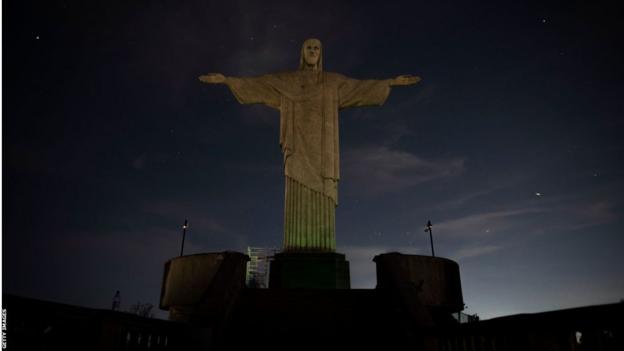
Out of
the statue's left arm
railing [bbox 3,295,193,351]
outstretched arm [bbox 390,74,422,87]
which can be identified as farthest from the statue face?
railing [bbox 3,295,193,351]

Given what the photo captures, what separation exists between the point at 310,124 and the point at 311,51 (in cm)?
230

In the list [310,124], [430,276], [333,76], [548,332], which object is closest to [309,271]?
[430,276]

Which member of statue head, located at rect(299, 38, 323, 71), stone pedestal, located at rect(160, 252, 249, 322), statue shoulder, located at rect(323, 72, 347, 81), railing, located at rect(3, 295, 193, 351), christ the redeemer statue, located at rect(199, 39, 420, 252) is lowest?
railing, located at rect(3, 295, 193, 351)

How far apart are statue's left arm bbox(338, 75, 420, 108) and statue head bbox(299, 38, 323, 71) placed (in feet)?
3.31

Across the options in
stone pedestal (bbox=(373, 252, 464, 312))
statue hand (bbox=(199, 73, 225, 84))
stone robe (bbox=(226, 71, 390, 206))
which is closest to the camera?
stone pedestal (bbox=(373, 252, 464, 312))

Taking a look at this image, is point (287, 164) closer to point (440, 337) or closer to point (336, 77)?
point (336, 77)

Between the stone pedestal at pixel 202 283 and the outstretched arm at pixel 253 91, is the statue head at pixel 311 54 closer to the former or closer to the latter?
the outstretched arm at pixel 253 91

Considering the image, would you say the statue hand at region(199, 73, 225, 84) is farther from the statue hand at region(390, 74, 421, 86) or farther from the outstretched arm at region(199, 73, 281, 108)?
the statue hand at region(390, 74, 421, 86)

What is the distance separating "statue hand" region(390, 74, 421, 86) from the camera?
11.2m

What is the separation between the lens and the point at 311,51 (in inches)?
455

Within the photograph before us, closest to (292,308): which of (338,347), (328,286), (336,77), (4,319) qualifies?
(338,347)

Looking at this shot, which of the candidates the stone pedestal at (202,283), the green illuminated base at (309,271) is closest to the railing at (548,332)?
the stone pedestal at (202,283)

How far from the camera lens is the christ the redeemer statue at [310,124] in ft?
33.3

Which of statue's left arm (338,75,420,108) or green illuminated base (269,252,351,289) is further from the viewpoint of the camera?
statue's left arm (338,75,420,108)
